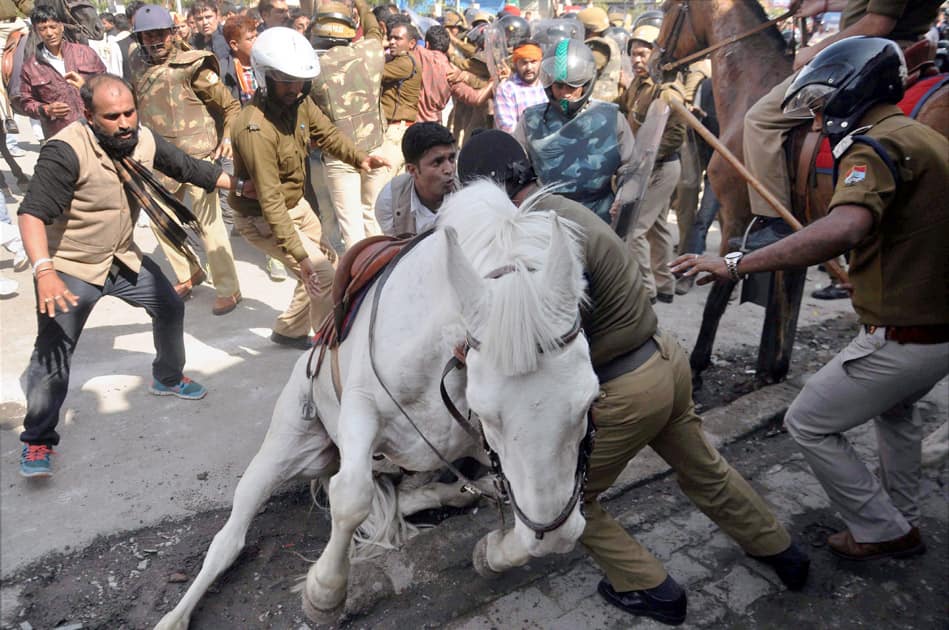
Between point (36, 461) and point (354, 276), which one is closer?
point (354, 276)

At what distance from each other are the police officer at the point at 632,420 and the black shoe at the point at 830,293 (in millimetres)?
4230

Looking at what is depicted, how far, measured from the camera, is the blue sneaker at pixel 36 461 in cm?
328

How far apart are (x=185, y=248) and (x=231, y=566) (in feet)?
6.31

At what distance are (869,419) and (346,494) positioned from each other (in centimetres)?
227

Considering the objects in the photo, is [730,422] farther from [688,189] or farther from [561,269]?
[688,189]

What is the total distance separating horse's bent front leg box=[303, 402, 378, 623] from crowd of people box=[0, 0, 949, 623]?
0.80 meters

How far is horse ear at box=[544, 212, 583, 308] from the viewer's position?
5.32ft

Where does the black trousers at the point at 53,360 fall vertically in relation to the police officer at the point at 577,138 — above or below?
below

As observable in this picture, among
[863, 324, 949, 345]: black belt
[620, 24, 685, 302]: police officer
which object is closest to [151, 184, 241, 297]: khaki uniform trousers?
[620, 24, 685, 302]: police officer

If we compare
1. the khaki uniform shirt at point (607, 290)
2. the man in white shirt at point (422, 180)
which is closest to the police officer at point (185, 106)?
the man in white shirt at point (422, 180)

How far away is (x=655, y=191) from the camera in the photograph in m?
5.71

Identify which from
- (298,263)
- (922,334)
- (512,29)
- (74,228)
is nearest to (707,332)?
(922,334)

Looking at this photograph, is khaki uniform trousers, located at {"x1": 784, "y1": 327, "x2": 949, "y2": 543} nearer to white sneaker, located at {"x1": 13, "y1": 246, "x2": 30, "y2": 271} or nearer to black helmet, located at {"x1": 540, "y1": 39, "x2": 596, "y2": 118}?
black helmet, located at {"x1": 540, "y1": 39, "x2": 596, "y2": 118}

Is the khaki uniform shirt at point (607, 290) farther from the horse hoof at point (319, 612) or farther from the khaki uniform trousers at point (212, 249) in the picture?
the khaki uniform trousers at point (212, 249)
